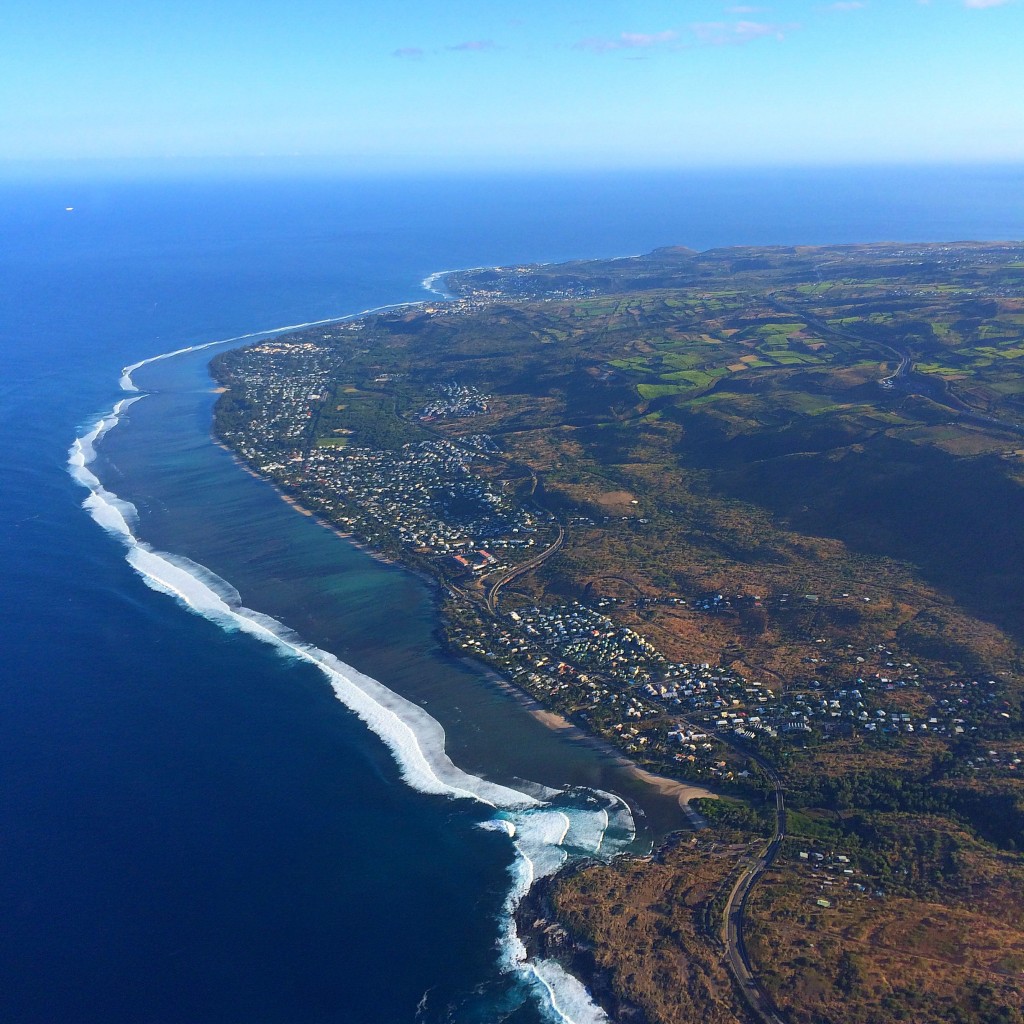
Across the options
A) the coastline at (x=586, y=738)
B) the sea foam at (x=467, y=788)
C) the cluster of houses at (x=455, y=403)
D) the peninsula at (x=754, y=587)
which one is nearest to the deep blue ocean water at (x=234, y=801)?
the sea foam at (x=467, y=788)

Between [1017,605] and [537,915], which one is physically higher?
[1017,605]

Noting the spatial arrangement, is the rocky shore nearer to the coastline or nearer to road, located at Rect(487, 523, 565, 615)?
the coastline

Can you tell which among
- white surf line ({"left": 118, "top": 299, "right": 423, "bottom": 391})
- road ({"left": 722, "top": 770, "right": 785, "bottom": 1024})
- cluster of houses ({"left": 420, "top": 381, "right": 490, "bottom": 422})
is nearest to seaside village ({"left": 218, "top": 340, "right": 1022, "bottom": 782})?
road ({"left": 722, "top": 770, "right": 785, "bottom": 1024})

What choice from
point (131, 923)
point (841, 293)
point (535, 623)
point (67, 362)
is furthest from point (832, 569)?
point (67, 362)

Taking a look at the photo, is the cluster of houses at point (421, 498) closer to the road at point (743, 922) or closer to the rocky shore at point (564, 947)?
the road at point (743, 922)

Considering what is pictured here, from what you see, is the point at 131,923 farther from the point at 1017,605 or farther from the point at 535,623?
the point at 1017,605

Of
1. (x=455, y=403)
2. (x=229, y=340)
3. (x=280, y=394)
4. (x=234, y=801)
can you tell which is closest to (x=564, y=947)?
(x=234, y=801)
